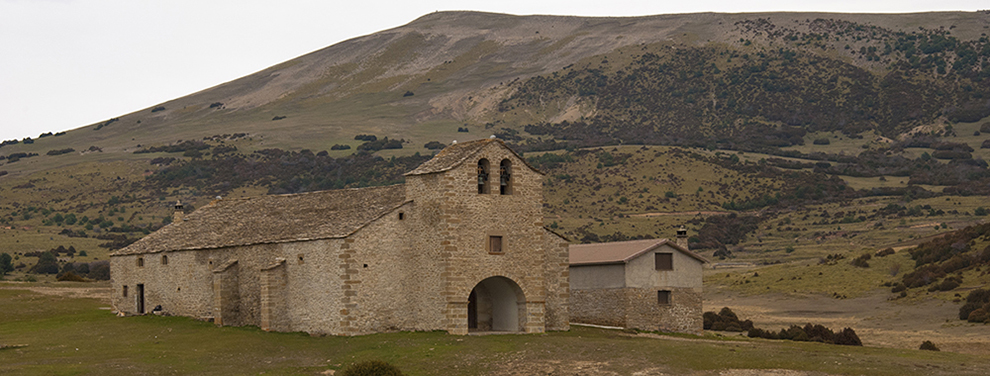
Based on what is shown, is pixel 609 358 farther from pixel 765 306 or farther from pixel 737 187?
pixel 737 187

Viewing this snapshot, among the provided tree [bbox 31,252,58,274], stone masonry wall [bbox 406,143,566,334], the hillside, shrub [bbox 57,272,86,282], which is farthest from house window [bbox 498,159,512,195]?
the hillside

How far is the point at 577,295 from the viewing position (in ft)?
182

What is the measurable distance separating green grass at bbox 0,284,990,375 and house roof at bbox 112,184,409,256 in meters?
4.62

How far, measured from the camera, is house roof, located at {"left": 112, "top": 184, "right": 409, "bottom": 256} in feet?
144

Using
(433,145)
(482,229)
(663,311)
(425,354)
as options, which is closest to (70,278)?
(482,229)

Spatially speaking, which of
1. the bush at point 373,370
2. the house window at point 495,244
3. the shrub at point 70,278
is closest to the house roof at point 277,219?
the house window at point 495,244

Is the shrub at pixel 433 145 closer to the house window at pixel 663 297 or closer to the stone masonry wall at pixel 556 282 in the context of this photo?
the house window at pixel 663 297

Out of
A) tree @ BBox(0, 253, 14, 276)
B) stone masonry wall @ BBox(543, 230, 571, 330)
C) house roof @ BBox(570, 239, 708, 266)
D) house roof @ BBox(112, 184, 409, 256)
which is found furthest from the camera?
tree @ BBox(0, 253, 14, 276)

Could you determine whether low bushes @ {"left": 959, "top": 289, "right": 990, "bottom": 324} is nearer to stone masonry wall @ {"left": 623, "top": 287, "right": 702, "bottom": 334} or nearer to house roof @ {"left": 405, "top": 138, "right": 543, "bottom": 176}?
stone masonry wall @ {"left": 623, "top": 287, "right": 702, "bottom": 334}

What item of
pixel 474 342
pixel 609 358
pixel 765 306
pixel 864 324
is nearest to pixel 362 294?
pixel 474 342

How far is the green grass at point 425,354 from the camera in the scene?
1361 inches

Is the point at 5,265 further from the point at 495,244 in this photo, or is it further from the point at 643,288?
the point at 643,288

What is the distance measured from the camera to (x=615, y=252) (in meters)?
55.0

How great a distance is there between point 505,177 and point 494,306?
6330 mm
